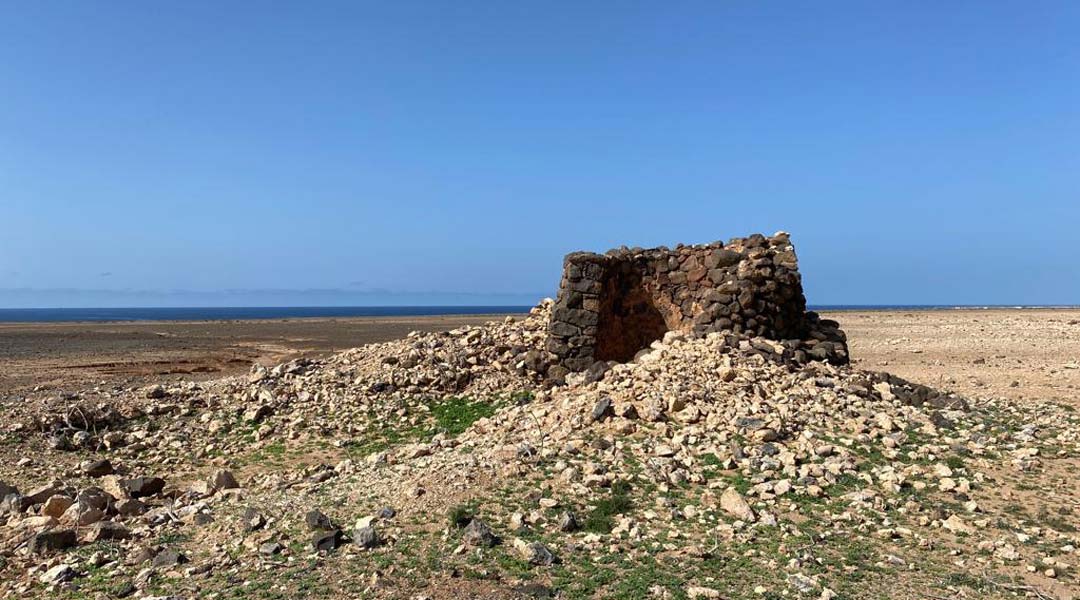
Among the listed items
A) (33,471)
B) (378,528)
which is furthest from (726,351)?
(33,471)

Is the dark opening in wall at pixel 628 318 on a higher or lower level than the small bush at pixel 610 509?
higher

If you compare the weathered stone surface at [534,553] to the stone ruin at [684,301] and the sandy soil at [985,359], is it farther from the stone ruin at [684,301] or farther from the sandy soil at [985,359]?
the sandy soil at [985,359]

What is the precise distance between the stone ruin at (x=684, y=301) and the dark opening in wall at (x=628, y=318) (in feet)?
0.07

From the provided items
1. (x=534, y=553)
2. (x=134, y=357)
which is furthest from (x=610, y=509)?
(x=134, y=357)

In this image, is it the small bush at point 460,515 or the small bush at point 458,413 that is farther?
the small bush at point 458,413

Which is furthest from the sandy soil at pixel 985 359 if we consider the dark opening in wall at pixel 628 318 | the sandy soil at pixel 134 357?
the sandy soil at pixel 134 357

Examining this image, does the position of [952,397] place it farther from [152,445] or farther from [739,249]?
[152,445]

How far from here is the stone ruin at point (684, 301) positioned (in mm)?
13242

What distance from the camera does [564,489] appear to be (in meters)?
7.75

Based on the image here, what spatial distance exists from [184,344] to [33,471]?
35590 millimetres

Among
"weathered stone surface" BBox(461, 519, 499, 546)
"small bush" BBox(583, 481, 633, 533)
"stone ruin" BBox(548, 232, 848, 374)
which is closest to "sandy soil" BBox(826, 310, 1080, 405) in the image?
"stone ruin" BBox(548, 232, 848, 374)

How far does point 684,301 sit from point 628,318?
1.28 metres

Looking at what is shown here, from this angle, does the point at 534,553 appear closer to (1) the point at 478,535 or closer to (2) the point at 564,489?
(1) the point at 478,535

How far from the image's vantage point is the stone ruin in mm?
13242
